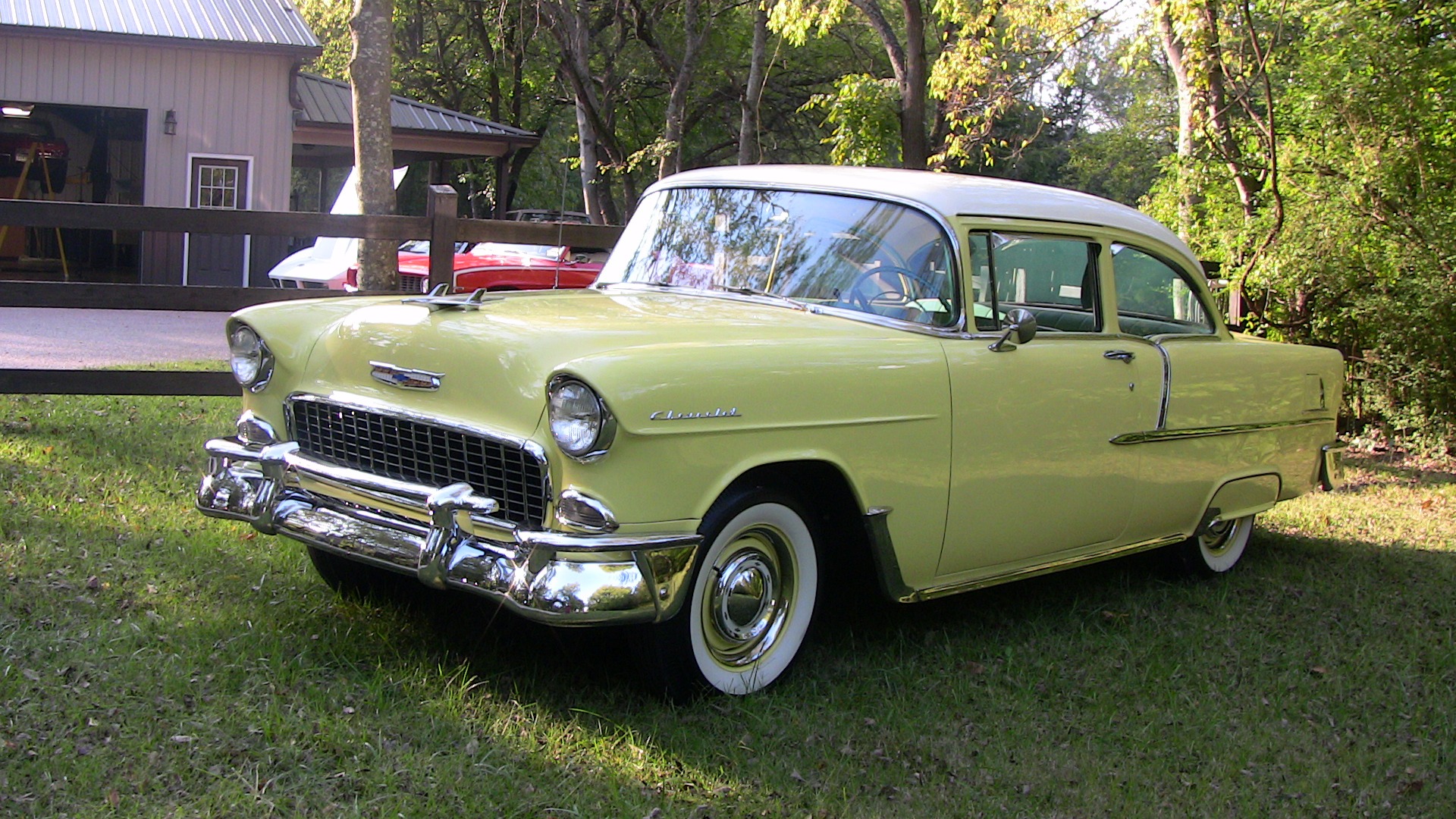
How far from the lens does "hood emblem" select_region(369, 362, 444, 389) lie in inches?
144

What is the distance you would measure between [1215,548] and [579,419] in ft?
12.2

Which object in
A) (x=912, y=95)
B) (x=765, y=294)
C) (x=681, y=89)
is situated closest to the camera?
(x=765, y=294)

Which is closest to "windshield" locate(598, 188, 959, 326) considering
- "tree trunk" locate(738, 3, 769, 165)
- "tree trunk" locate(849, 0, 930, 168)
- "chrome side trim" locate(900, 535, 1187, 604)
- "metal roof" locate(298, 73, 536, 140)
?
"chrome side trim" locate(900, 535, 1187, 604)

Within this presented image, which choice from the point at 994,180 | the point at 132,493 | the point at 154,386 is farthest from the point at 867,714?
the point at 154,386

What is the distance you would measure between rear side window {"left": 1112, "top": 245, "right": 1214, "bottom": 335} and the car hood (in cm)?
136

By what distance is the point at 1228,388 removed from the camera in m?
5.36

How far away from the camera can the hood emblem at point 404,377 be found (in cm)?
366

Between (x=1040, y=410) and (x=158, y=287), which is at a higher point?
(x=158, y=287)

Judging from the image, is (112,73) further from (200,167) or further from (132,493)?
(132,493)

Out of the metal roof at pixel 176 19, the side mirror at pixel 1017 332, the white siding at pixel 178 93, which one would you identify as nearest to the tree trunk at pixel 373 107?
the side mirror at pixel 1017 332

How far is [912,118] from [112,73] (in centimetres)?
1015

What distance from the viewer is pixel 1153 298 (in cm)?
543

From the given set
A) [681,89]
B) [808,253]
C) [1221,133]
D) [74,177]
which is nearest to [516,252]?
[1221,133]

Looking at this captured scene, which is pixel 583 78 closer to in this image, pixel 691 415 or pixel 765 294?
pixel 765 294
